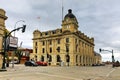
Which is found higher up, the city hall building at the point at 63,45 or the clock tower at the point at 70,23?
the clock tower at the point at 70,23

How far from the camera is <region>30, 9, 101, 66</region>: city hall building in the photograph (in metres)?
96.9

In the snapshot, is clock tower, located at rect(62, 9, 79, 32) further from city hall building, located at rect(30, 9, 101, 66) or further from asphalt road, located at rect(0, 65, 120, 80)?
asphalt road, located at rect(0, 65, 120, 80)

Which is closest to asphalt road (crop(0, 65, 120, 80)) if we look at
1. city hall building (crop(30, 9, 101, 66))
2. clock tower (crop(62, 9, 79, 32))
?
city hall building (crop(30, 9, 101, 66))

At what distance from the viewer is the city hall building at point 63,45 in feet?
318

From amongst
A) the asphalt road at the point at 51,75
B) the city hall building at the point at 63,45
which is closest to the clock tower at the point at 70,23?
the city hall building at the point at 63,45

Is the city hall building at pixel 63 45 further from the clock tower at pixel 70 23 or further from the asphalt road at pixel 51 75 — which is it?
the asphalt road at pixel 51 75

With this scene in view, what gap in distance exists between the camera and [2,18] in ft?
141

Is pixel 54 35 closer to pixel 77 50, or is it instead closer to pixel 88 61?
pixel 77 50

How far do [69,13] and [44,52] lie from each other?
21140 mm

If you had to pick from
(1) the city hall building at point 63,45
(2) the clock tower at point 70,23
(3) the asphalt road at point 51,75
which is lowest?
(3) the asphalt road at point 51,75

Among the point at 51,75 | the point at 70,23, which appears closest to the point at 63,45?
the point at 70,23

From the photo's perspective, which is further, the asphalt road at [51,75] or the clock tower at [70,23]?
the clock tower at [70,23]

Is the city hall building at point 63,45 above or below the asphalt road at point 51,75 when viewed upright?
above

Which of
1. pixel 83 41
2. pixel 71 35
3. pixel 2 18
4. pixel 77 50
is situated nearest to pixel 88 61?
pixel 83 41
